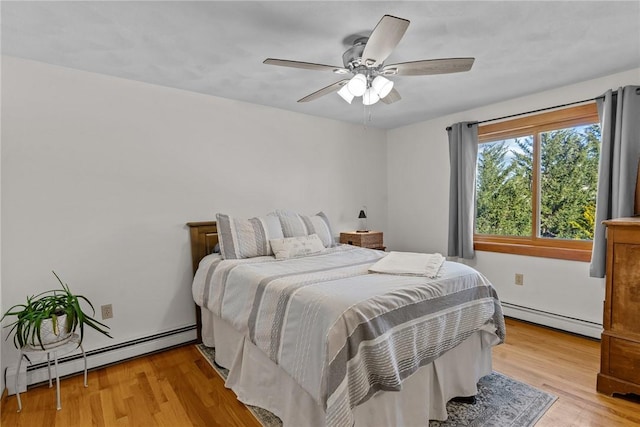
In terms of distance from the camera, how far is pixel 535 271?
3.13 meters

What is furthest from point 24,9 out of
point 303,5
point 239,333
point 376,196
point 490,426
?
point 376,196

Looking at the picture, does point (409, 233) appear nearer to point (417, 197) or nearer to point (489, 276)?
point (417, 197)

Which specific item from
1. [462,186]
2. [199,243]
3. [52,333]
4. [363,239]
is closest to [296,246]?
[199,243]

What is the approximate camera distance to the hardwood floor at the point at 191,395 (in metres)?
1.81

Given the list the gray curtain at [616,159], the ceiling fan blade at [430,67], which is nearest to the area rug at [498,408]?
the gray curtain at [616,159]

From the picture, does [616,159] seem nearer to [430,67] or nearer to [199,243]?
[430,67]

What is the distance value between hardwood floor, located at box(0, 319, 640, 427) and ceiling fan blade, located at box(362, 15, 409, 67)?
2.12 meters

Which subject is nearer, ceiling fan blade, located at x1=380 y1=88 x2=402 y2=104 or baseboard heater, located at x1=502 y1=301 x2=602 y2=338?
ceiling fan blade, located at x1=380 y1=88 x2=402 y2=104

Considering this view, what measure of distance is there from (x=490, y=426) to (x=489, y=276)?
2.04 metres

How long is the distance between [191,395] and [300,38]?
236 centimetres

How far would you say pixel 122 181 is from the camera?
2.54 meters

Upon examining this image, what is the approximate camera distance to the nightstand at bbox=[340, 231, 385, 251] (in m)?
3.71

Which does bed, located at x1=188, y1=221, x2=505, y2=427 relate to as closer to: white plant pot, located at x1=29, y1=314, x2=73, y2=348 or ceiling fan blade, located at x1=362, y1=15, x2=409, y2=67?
white plant pot, located at x1=29, y1=314, x2=73, y2=348

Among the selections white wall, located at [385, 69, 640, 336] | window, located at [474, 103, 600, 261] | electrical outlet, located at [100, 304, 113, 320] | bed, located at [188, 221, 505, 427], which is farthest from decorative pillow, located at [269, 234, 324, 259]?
window, located at [474, 103, 600, 261]
